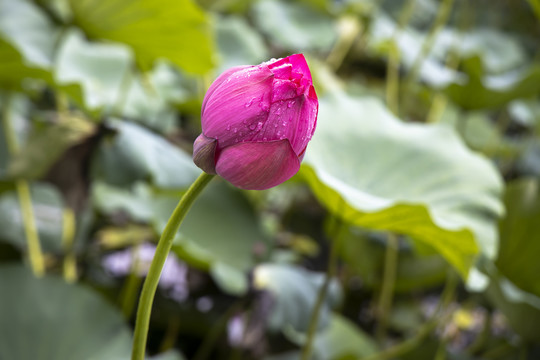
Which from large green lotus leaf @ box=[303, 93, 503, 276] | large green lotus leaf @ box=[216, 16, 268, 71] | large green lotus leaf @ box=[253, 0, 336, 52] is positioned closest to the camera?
large green lotus leaf @ box=[303, 93, 503, 276]

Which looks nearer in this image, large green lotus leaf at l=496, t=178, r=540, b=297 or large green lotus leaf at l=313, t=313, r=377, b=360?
large green lotus leaf at l=496, t=178, r=540, b=297

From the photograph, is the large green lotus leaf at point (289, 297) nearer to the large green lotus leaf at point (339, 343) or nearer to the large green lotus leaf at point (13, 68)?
the large green lotus leaf at point (339, 343)

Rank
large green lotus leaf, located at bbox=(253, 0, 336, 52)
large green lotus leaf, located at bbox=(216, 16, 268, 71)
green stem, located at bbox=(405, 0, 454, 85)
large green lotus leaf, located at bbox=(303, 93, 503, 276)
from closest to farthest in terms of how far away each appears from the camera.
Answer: large green lotus leaf, located at bbox=(303, 93, 503, 276) → green stem, located at bbox=(405, 0, 454, 85) → large green lotus leaf, located at bbox=(216, 16, 268, 71) → large green lotus leaf, located at bbox=(253, 0, 336, 52)

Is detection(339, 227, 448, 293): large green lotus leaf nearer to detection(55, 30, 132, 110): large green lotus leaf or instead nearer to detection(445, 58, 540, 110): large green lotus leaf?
detection(445, 58, 540, 110): large green lotus leaf

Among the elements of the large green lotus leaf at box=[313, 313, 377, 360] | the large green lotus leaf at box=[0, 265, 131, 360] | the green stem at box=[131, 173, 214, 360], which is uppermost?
the green stem at box=[131, 173, 214, 360]

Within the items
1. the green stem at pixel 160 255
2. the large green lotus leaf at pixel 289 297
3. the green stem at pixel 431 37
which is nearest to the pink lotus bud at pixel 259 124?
the green stem at pixel 160 255

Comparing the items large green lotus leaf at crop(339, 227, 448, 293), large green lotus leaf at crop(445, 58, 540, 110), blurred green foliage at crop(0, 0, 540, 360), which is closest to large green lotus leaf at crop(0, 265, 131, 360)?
blurred green foliage at crop(0, 0, 540, 360)
